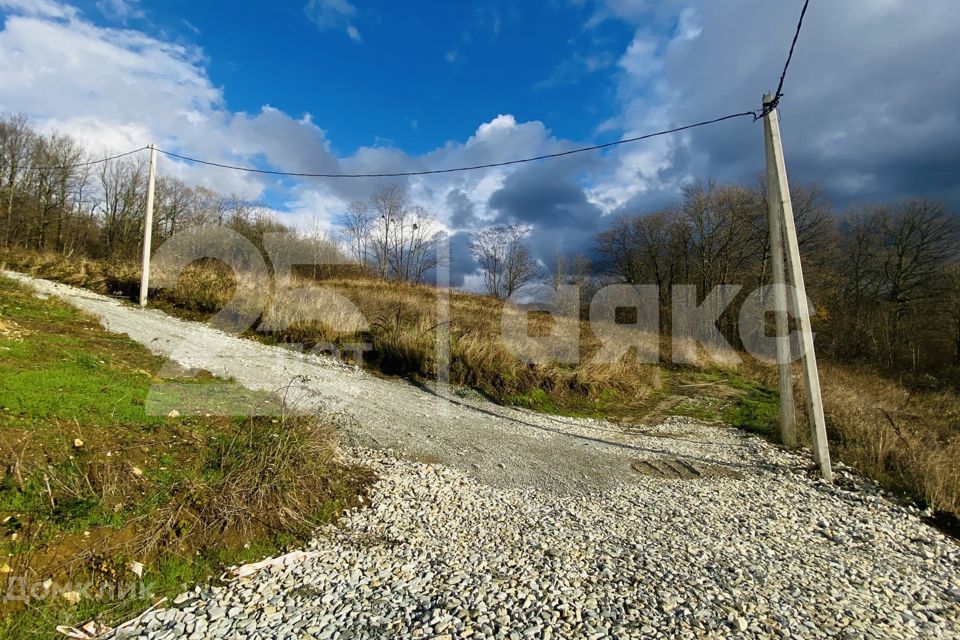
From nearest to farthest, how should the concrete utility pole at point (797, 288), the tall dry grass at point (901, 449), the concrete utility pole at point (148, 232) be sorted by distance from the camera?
the tall dry grass at point (901, 449), the concrete utility pole at point (797, 288), the concrete utility pole at point (148, 232)

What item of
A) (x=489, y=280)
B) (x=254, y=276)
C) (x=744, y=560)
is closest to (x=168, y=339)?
(x=254, y=276)

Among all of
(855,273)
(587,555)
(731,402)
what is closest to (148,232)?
(587,555)

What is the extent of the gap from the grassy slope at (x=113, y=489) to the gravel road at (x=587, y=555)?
29cm

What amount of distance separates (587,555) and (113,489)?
10.5 ft

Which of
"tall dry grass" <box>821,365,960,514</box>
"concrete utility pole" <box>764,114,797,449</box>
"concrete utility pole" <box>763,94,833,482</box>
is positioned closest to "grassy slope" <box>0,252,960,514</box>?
"tall dry grass" <box>821,365,960,514</box>

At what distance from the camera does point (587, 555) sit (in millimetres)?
3232

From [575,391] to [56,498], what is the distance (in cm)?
799

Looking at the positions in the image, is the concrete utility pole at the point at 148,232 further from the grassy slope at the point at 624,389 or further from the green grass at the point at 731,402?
the green grass at the point at 731,402

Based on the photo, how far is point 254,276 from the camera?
14305mm

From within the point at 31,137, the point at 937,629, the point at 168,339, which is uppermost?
the point at 31,137

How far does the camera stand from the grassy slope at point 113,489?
2.38 m

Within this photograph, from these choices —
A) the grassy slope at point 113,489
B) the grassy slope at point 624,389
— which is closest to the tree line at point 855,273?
the grassy slope at point 624,389

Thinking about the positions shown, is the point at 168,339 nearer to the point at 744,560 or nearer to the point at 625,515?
the point at 625,515

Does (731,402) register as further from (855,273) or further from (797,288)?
(855,273)
